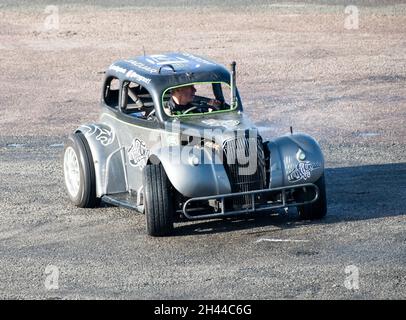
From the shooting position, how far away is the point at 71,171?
13266 millimetres

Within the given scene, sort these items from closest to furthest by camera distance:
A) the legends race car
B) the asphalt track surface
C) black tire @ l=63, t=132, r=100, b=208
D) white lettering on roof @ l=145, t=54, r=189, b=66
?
the asphalt track surface, the legends race car, black tire @ l=63, t=132, r=100, b=208, white lettering on roof @ l=145, t=54, r=189, b=66

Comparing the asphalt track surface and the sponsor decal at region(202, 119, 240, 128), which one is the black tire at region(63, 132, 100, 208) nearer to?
the asphalt track surface

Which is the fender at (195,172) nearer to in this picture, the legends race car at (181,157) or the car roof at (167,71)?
the legends race car at (181,157)

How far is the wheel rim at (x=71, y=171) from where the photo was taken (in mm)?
13094

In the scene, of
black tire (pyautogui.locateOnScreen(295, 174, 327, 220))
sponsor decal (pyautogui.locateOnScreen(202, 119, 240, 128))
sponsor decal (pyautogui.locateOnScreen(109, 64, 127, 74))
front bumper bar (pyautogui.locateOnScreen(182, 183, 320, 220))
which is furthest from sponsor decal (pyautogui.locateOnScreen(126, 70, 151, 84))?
black tire (pyautogui.locateOnScreen(295, 174, 327, 220))

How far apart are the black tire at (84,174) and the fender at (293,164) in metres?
2.14

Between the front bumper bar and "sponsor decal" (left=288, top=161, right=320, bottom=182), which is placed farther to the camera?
"sponsor decal" (left=288, top=161, right=320, bottom=182)

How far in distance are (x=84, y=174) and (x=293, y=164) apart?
2500 mm

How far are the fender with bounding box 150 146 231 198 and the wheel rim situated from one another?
77.5 inches

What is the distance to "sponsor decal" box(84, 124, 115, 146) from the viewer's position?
41.7ft

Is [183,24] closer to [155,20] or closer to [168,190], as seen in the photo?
[155,20]

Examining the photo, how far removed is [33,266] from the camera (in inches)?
424

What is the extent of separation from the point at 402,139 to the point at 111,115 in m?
4.95

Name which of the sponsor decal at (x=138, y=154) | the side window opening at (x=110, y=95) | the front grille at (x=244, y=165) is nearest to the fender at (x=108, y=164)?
the sponsor decal at (x=138, y=154)
